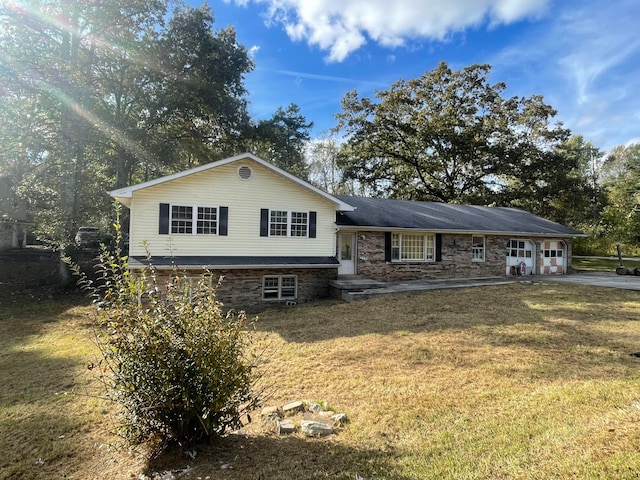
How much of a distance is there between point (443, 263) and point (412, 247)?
69.3 inches

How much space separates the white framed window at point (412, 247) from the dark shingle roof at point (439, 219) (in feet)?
2.10

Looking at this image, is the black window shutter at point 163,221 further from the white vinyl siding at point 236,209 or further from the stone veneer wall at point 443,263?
the stone veneer wall at point 443,263

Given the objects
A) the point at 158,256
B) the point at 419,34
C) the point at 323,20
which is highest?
the point at 419,34

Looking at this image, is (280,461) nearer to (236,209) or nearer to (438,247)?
(236,209)

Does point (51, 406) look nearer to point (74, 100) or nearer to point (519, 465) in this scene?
point (519, 465)

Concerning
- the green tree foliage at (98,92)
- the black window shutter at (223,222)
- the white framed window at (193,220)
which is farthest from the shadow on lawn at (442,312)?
the green tree foliage at (98,92)

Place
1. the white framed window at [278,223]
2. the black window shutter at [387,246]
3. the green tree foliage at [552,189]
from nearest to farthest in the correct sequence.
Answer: the white framed window at [278,223]
the black window shutter at [387,246]
the green tree foliage at [552,189]

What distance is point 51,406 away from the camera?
5.89m

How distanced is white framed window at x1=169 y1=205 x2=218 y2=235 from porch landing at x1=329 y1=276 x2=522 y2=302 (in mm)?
5262

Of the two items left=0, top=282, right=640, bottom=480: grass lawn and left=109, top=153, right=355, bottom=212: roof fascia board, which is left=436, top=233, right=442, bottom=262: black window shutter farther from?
left=0, top=282, right=640, bottom=480: grass lawn

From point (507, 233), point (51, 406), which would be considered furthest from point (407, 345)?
point (507, 233)

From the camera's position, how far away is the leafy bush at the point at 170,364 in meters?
3.55

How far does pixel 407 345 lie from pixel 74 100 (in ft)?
64.9

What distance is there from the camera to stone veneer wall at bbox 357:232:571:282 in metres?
15.7
